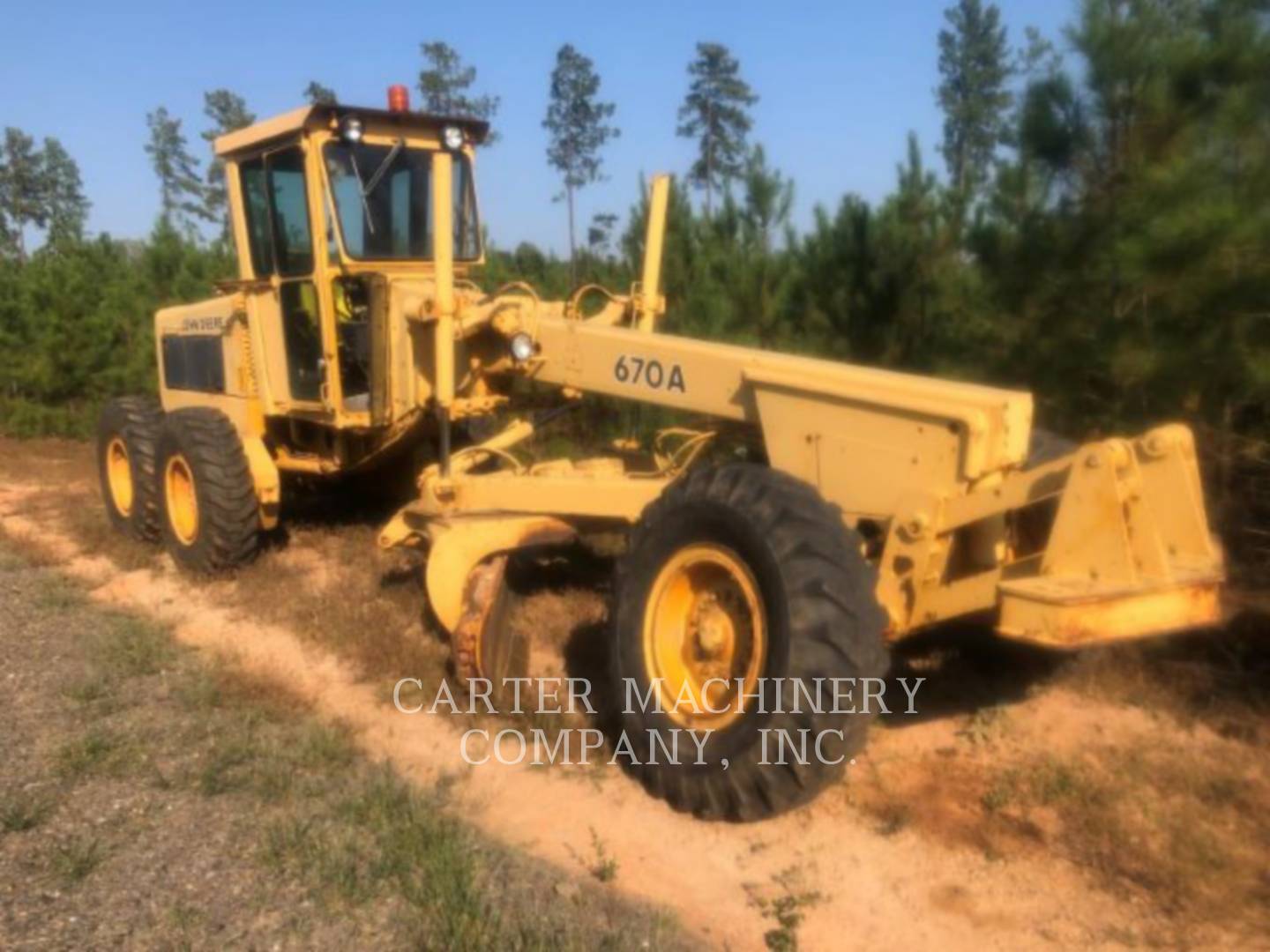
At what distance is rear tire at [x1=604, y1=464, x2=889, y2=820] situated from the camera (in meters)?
4.04

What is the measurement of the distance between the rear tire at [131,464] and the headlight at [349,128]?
2677 mm

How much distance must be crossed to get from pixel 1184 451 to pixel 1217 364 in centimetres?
140

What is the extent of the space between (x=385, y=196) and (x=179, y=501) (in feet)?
8.69

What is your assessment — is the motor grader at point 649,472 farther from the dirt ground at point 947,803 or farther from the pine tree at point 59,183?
the pine tree at point 59,183

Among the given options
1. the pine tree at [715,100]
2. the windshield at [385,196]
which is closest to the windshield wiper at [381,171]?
the windshield at [385,196]

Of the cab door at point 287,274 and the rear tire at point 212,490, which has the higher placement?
the cab door at point 287,274

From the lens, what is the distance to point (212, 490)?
24.2ft

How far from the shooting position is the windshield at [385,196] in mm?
6840

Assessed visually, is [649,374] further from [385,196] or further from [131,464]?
[131,464]

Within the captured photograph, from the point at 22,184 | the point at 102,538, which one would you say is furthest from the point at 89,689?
the point at 22,184

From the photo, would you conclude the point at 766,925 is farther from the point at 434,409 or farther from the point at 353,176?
the point at 353,176

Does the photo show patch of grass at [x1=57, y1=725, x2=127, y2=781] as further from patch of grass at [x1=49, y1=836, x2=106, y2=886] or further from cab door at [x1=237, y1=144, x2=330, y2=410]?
cab door at [x1=237, y1=144, x2=330, y2=410]

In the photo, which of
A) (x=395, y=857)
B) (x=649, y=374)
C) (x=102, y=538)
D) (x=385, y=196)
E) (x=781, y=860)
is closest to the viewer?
(x=395, y=857)

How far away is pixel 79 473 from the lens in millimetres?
12930
